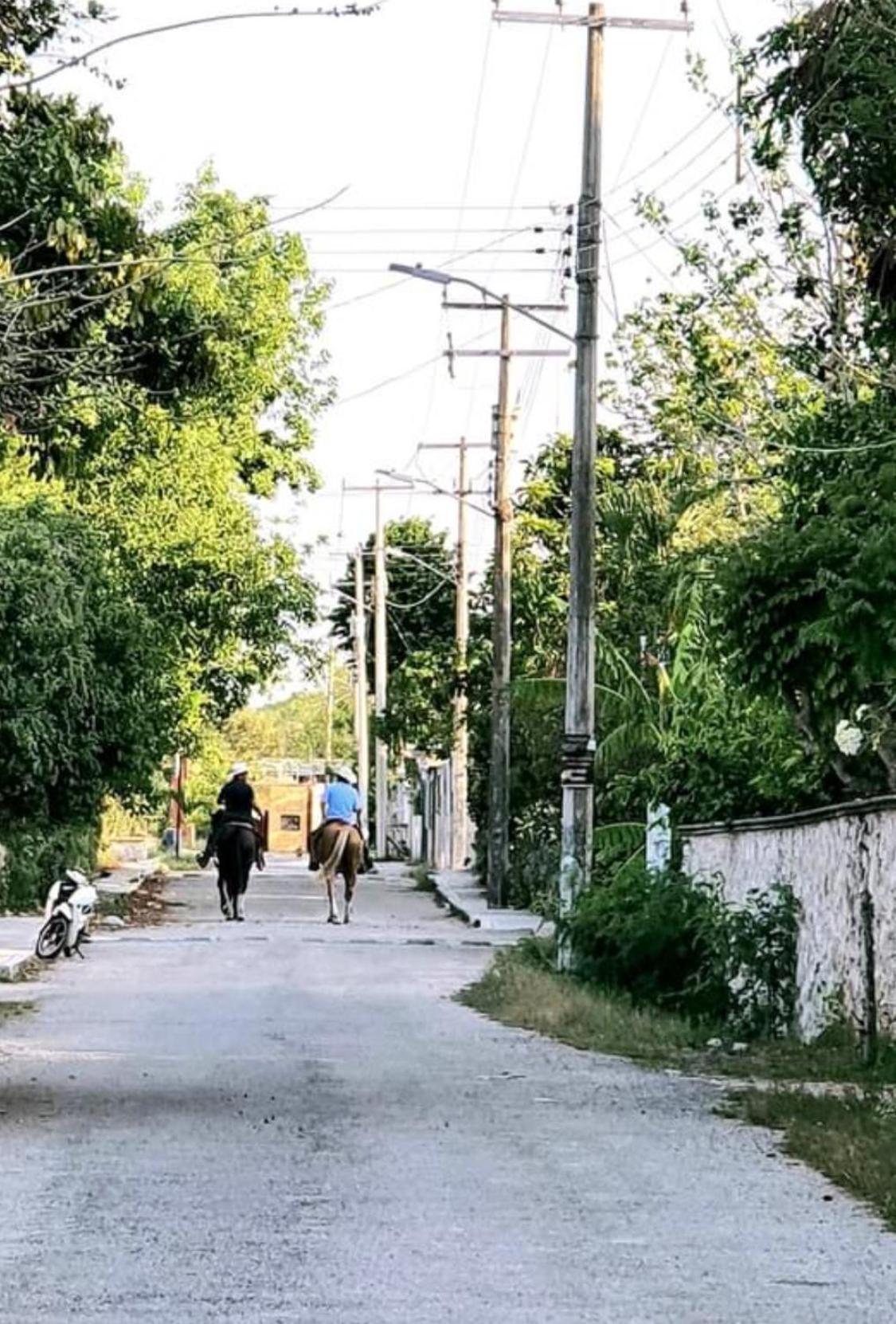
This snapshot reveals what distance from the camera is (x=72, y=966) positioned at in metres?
23.3

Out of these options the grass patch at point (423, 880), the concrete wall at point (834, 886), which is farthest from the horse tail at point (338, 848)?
the grass patch at point (423, 880)

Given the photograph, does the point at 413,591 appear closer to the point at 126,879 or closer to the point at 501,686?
the point at 126,879

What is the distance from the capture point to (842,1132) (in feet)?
37.7

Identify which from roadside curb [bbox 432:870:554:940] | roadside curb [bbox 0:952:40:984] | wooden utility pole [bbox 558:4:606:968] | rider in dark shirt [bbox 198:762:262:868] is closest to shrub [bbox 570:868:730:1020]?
wooden utility pole [bbox 558:4:606:968]

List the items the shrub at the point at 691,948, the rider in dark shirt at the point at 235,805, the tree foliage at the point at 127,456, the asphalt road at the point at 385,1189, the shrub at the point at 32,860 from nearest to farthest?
the asphalt road at the point at 385,1189
the tree foliage at the point at 127,456
the shrub at the point at 691,948
the rider in dark shirt at the point at 235,805
the shrub at the point at 32,860

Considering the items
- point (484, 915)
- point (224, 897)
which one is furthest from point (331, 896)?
point (484, 915)

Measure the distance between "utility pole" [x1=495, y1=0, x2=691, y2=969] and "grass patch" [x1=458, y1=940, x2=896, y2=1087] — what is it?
2.49 m

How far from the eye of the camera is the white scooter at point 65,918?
945 inches

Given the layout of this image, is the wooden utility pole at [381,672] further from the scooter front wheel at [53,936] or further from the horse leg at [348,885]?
the scooter front wheel at [53,936]

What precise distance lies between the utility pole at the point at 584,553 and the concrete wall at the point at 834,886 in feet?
15.1

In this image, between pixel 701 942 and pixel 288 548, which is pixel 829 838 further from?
pixel 288 548

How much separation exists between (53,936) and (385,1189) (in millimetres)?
14715

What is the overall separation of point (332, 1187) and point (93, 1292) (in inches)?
90.5

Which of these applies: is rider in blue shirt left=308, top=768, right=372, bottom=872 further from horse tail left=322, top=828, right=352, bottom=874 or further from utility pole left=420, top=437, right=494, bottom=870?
utility pole left=420, top=437, right=494, bottom=870
